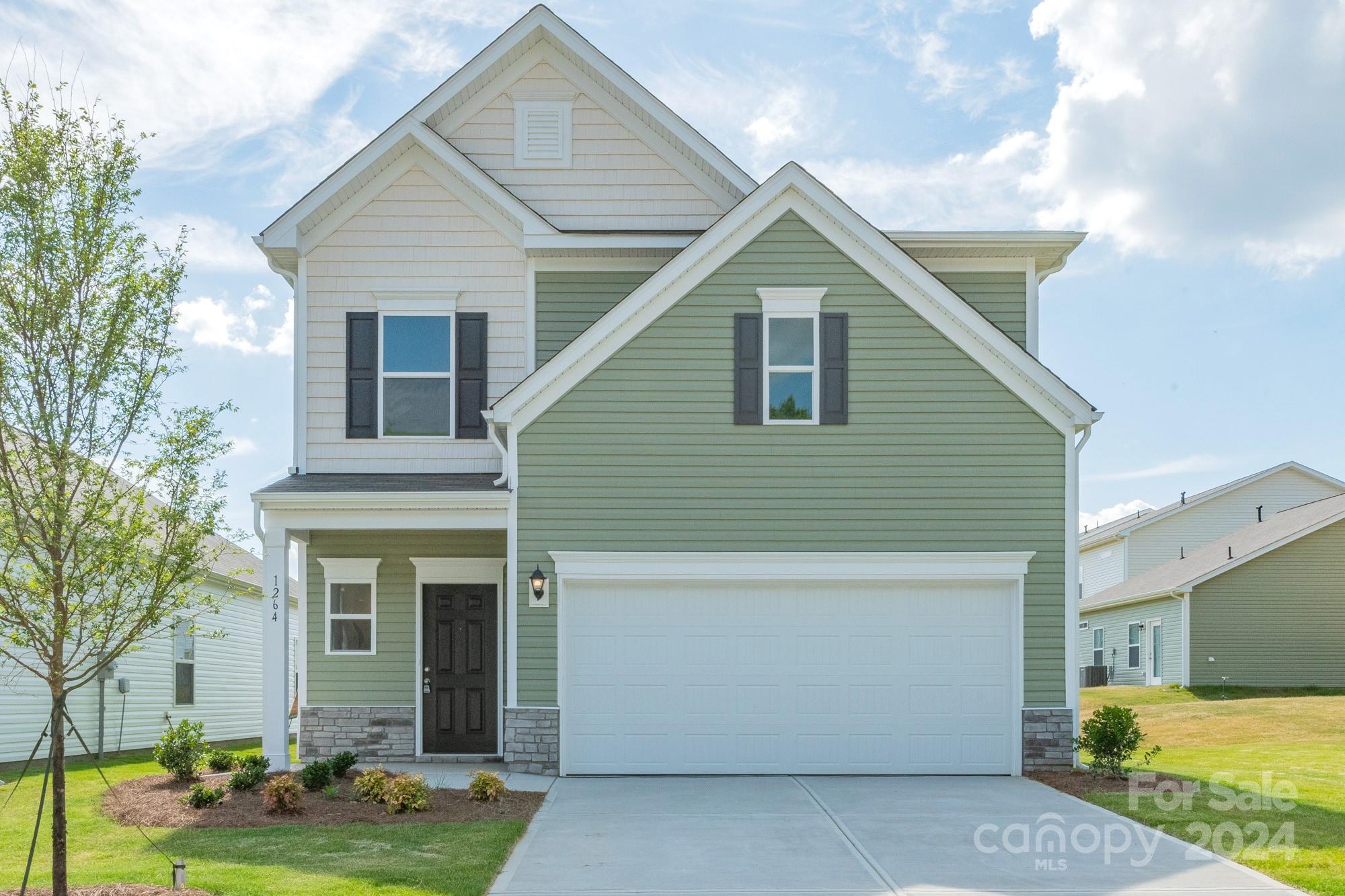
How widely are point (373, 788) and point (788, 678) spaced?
4818 mm

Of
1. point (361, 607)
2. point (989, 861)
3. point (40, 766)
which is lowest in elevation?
point (40, 766)

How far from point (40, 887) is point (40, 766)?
30.4 feet

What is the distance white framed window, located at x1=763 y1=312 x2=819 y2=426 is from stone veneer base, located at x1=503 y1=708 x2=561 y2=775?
13.5ft

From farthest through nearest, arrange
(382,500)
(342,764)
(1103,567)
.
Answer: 1. (1103,567)
2. (382,500)
3. (342,764)

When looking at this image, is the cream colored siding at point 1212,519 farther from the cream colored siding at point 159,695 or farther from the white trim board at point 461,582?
the white trim board at point 461,582

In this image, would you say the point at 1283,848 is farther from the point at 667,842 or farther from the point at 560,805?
the point at 560,805

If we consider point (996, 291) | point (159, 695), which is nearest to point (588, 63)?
point (996, 291)

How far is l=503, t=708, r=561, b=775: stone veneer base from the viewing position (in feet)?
43.9

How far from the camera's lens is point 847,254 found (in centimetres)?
1387

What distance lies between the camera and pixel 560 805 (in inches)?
447

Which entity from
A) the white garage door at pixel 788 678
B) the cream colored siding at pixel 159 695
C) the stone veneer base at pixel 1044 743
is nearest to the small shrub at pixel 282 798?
the cream colored siding at pixel 159 695

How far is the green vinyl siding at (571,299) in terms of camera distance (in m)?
15.3

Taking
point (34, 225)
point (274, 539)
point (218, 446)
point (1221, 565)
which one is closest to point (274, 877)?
point (218, 446)

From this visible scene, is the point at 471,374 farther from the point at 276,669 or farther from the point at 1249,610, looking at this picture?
the point at 1249,610
